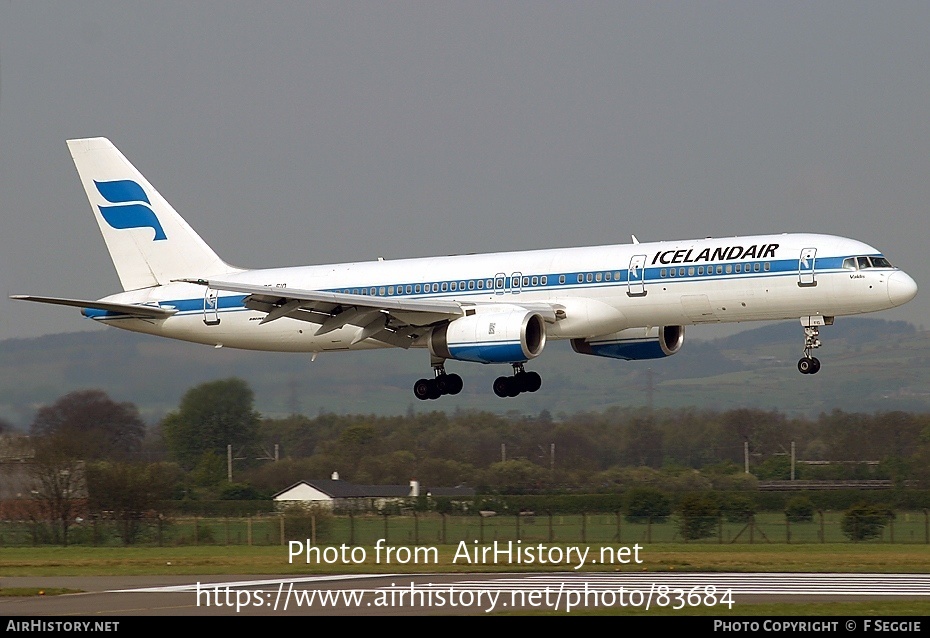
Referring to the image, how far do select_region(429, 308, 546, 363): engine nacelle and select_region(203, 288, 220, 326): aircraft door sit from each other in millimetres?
8440

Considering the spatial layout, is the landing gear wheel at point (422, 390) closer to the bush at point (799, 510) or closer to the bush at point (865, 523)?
the bush at point (799, 510)

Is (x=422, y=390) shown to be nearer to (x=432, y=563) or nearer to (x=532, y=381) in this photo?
(x=532, y=381)

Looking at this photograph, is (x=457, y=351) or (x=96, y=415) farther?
(x=96, y=415)

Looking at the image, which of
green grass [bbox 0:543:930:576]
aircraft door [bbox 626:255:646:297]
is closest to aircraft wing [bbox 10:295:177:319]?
green grass [bbox 0:543:930:576]

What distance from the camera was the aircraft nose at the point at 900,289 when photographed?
3406 centimetres

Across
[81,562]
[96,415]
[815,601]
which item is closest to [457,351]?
[81,562]

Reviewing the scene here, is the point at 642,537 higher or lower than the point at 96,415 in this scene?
lower

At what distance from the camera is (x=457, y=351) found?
37.0 m

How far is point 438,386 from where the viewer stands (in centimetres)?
4084

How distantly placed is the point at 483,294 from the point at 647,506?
29.6 feet

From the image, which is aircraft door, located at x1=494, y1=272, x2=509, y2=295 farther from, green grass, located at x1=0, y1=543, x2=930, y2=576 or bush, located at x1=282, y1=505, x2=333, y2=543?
bush, located at x1=282, y1=505, x2=333, y2=543

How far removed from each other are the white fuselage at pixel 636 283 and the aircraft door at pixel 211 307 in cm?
12

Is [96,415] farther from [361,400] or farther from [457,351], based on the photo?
[457,351]

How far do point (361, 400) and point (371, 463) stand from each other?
33.5ft
